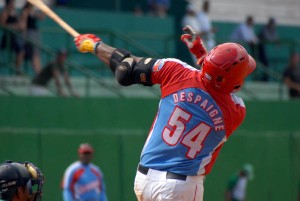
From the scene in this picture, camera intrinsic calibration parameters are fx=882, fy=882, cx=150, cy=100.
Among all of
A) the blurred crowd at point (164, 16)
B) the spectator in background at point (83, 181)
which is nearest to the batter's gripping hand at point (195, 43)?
the spectator in background at point (83, 181)

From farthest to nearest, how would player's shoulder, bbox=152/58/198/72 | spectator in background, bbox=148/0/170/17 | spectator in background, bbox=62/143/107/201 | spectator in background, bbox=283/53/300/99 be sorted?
1. spectator in background, bbox=148/0/170/17
2. spectator in background, bbox=283/53/300/99
3. spectator in background, bbox=62/143/107/201
4. player's shoulder, bbox=152/58/198/72

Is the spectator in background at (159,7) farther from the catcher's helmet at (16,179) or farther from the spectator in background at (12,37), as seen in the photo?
the catcher's helmet at (16,179)

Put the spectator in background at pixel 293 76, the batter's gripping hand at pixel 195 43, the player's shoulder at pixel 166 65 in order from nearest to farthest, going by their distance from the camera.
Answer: the player's shoulder at pixel 166 65, the batter's gripping hand at pixel 195 43, the spectator in background at pixel 293 76

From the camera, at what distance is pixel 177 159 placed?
20.7 feet

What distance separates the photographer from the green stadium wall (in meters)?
15.0

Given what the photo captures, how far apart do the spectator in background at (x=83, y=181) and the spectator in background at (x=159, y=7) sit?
732 cm

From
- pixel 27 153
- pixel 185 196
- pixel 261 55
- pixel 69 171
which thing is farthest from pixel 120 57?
pixel 261 55

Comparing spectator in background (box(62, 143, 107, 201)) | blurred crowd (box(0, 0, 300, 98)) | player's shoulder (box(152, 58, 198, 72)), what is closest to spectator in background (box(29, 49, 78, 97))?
blurred crowd (box(0, 0, 300, 98))

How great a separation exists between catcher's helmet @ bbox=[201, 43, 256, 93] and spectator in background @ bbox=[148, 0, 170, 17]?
47.7 ft

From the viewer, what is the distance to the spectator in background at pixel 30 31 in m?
15.8

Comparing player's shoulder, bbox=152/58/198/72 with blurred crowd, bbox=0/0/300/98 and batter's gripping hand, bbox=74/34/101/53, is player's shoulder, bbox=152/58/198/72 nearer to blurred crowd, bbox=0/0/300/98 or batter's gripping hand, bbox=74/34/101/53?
batter's gripping hand, bbox=74/34/101/53

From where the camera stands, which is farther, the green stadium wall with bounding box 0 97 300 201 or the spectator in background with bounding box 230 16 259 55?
the spectator in background with bounding box 230 16 259 55

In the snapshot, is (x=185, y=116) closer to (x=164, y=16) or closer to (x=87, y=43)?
(x=87, y=43)

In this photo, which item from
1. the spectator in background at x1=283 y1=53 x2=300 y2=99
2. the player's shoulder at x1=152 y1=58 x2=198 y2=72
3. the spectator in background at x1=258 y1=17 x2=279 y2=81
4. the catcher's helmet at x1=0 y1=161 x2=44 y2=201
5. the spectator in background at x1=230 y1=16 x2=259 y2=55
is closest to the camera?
the catcher's helmet at x1=0 y1=161 x2=44 y2=201
